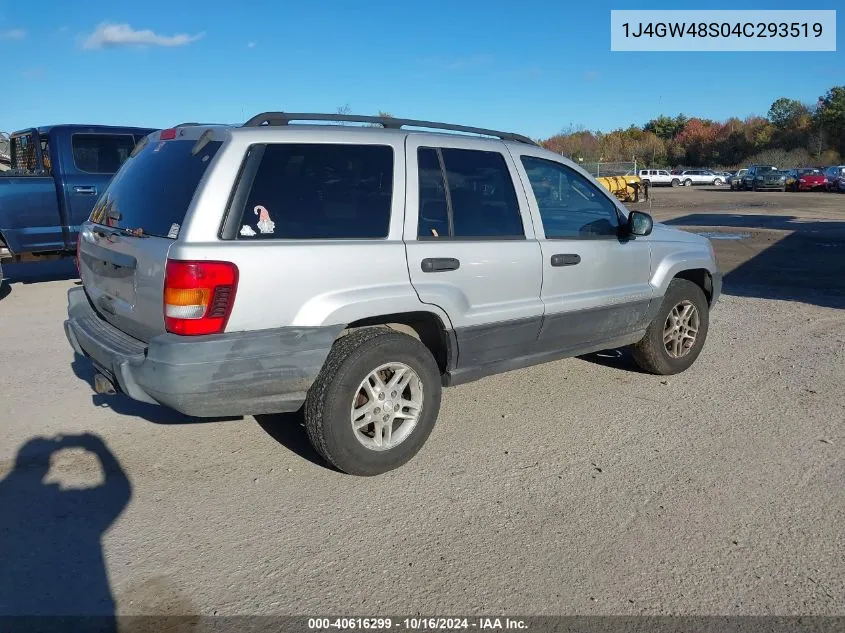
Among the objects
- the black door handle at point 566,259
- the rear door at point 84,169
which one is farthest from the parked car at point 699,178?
the black door handle at point 566,259

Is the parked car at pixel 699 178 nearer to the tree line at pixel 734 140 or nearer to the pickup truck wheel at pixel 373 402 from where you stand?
the tree line at pixel 734 140

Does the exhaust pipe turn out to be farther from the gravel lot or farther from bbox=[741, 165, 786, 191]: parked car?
bbox=[741, 165, 786, 191]: parked car

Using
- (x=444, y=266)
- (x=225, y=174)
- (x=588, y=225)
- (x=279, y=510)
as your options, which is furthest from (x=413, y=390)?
(x=588, y=225)

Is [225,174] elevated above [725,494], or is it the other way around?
[225,174]

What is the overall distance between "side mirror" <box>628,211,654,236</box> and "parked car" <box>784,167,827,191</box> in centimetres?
4312

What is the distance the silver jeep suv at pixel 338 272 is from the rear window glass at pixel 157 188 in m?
0.01

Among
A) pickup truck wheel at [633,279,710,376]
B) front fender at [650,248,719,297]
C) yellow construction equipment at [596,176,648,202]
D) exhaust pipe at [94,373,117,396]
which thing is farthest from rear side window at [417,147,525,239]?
yellow construction equipment at [596,176,648,202]

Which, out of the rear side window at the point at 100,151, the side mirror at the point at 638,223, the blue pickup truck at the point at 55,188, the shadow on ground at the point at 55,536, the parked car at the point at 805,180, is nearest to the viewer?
the shadow on ground at the point at 55,536

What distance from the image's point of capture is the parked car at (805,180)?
41500mm

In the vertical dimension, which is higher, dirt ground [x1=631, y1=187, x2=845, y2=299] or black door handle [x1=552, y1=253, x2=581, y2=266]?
black door handle [x1=552, y1=253, x2=581, y2=266]

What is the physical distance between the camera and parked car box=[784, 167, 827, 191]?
41.5 meters

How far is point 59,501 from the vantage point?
11.8 ft

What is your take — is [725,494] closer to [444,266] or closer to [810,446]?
[810,446]

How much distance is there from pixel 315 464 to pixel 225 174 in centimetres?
173
